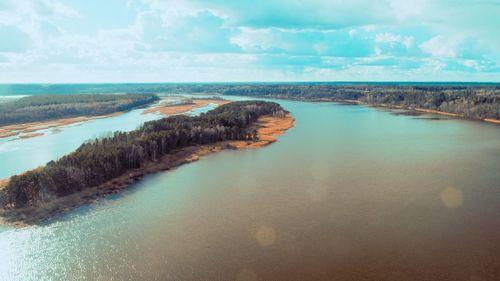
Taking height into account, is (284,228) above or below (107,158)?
below

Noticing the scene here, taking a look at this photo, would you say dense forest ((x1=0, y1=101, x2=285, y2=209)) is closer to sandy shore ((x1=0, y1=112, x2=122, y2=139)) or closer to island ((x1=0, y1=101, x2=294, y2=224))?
island ((x1=0, y1=101, x2=294, y2=224))

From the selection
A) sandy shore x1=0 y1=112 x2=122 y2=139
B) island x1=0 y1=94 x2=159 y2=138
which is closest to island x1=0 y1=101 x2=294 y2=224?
sandy shore x1=0 y1=112 x2=122 y2=139

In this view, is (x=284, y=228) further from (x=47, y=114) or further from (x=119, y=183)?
(x=47, y=114)

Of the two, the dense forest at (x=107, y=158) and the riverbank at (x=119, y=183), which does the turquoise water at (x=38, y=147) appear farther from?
the riverbank at (x=119, y=183)

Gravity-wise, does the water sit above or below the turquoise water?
below

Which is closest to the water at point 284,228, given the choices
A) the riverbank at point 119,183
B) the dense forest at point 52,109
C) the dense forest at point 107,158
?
the riverbank at point 119,183

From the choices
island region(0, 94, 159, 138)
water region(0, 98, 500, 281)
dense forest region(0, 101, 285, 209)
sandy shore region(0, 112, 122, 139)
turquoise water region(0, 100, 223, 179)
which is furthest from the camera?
island region(0, 94, 159, 138)

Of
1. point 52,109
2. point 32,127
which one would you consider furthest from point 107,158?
point 52,109

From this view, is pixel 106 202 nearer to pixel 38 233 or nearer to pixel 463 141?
pixel 38 233
